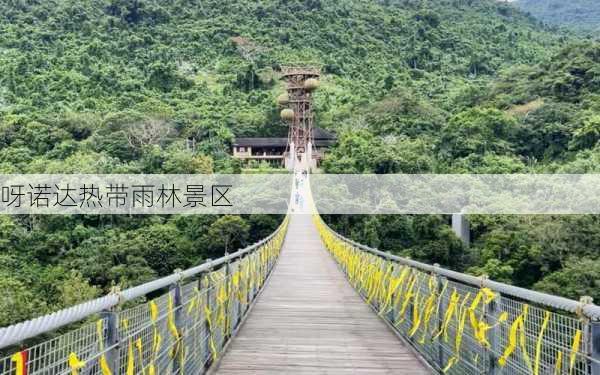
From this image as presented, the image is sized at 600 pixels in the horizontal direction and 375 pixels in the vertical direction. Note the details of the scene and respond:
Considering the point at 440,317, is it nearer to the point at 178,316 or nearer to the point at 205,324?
the point at 205,324

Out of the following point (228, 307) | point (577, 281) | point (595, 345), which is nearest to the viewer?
point (595, 345)

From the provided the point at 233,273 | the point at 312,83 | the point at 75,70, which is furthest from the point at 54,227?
the point at 75,70

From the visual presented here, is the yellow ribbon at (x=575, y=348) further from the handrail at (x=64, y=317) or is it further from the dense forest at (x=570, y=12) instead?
the dense forest at (x=570, y=12)

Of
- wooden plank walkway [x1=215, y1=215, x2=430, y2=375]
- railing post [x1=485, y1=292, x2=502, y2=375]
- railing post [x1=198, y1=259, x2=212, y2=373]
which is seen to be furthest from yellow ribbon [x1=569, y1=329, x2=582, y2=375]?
railing post [x1=198, y1=259, x2=212, y2=373]

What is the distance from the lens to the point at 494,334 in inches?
134

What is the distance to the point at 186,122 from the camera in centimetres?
4700

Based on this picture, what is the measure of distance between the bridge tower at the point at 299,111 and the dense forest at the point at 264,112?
2134 millimetres

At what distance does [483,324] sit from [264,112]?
54.2 meters

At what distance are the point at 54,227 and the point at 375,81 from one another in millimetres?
51575

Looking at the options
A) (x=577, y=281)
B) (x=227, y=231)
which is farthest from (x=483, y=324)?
(x=227, y=231)

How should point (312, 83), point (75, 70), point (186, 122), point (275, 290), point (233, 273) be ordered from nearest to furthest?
point (233, 273) → point (275, 290) → point (186, 122) → point (312, 83) → point (75, 70)

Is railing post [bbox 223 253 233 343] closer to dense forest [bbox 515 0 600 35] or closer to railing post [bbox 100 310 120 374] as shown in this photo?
railing post [bbox 100 310 120 374]

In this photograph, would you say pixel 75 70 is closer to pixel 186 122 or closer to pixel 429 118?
pixel 186 122

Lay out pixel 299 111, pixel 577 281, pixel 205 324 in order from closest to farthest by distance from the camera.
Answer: pixel 205 324 → pixel 577 281 → pixel 299 111
